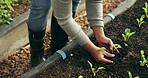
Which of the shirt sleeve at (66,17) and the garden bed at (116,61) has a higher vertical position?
the shirt sleeve at (66,17)

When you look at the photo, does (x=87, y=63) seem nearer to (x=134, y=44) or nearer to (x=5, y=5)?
(x=134, y=44)

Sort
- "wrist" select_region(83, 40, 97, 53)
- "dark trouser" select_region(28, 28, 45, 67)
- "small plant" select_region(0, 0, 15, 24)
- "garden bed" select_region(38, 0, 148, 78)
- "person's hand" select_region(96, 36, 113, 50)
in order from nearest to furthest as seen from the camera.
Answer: "wrist" select_region(83, 40, 97, 53) → "person's hand" select_region(96, 36, 113, 50) → "garden bed" select_region(38, 0, 148, 78) → "dark trouser" select_region(28, 28, 45, 67) → "small plant" select_region(0, 0, 15, 24)

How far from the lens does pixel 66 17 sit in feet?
6.47

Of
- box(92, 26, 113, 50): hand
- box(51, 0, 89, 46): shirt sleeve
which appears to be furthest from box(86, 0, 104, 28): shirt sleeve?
box(51, 0, 89, 46): shirt sleeve

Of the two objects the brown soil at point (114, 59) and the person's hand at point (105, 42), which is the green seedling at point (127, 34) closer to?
the brown soil at point (114, 59)

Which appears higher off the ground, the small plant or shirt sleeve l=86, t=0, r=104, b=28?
shirt sleeve l=86, t=0, r=104, b=28

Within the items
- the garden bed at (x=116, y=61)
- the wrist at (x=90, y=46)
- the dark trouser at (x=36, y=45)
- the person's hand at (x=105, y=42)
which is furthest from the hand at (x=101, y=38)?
the dark trouser at (x=36, y=45)

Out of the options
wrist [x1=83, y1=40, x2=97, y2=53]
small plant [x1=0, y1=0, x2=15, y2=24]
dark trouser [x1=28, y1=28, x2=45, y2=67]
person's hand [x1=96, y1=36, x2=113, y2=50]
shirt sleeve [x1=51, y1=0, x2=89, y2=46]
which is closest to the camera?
shirt sleeve [x1=51, y1=0, x2=89, y2=46]

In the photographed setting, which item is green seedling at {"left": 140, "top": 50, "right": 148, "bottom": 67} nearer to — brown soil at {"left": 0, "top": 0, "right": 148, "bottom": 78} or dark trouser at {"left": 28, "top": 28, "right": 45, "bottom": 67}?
brown soil at {"left": 0, "top": 0, "right": 148, "bottom": 78}

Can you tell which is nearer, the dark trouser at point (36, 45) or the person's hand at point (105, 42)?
the person's hand at point (105, 42)

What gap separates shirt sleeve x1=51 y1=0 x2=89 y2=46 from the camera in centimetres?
191

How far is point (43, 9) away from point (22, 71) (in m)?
0.81

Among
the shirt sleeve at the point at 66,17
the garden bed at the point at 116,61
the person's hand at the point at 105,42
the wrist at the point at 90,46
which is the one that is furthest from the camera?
the garden bed at the point at 116,61

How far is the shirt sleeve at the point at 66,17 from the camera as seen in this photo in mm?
1911
